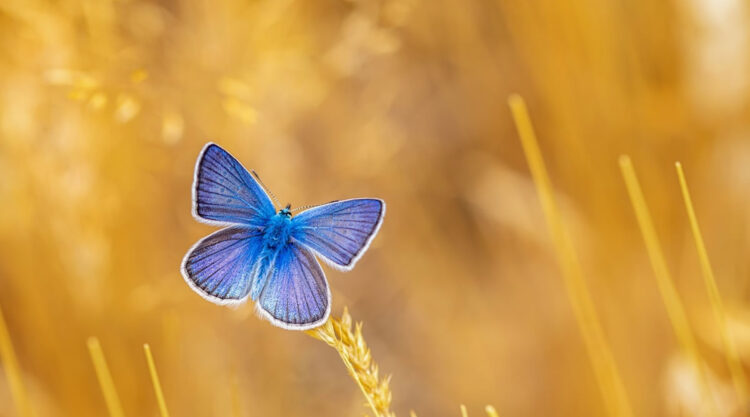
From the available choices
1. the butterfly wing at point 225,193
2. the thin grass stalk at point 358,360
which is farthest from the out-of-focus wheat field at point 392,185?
the thin grass stalk at point 358,360

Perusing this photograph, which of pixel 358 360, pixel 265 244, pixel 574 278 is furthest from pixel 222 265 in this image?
pixel 574 278

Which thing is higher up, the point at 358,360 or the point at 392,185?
the point at 392,185

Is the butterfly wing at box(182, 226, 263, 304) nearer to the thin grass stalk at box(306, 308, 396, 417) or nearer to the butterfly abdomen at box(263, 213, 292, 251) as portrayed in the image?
the butterfly abdomen at box(263, 213, 292, 251)

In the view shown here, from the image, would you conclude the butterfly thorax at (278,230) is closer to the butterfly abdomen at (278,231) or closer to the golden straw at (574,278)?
the butterfly abdomen at (278,231)

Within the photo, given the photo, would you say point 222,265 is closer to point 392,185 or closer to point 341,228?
point 341,228

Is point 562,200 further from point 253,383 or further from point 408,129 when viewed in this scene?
point 253,383
